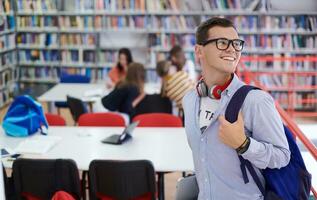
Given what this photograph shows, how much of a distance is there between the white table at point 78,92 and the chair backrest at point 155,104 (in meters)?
0.55

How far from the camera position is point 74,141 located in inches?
128

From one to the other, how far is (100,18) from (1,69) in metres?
1.79

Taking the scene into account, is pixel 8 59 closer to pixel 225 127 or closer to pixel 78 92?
pixel 78 92

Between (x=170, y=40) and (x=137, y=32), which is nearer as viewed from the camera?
(x=170, y=40)

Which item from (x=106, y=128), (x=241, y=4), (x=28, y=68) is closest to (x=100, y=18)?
(x=28, y=68)

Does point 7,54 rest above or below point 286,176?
above

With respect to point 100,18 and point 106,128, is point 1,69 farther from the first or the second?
point 106,128

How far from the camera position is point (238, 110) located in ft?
4.95

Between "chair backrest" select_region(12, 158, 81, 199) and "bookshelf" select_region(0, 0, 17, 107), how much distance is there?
4.72 meters

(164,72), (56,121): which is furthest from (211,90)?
(164,72)

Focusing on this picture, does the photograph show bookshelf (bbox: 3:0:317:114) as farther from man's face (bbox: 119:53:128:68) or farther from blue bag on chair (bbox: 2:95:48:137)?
blue bag on chair (bbox: 2:95:48:137)

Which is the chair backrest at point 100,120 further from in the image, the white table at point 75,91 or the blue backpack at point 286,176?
the blue backpack at point 286,176

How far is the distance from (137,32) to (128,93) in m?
2.93

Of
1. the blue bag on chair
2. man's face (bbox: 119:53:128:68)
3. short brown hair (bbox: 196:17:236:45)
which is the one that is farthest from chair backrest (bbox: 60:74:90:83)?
short brown hair (bbox: 196:17:236:45)
